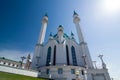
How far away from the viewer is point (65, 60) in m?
40.9

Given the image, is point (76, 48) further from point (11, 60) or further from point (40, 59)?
point (11, 60)

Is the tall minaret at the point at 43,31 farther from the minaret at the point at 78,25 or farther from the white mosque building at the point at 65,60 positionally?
the minaret at the point at 78,25

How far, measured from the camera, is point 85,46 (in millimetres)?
47375

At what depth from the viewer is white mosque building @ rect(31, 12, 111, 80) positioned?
34.9 meters

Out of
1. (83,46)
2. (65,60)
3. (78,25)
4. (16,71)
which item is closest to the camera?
(16,71)

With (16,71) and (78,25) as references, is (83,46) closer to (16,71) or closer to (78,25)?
(78,25)

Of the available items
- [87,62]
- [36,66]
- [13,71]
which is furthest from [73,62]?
[13,71]

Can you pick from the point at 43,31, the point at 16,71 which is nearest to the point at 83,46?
the point at 43,31

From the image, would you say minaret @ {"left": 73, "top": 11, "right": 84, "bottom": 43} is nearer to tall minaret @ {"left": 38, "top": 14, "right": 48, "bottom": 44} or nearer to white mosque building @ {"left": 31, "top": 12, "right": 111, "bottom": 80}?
white mosque building @ {"left": 31, "top": 12, "right": 111, "bottom": 80}

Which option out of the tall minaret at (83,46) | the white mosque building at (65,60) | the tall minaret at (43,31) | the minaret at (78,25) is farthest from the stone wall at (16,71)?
the minaret at (78,25)

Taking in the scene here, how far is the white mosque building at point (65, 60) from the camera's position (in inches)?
1374

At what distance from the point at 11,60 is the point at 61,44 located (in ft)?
142

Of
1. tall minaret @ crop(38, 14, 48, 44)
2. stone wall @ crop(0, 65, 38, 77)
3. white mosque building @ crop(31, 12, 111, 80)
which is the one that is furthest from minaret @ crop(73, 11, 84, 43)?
stone wall @ crop(0, 65, 38, 77)

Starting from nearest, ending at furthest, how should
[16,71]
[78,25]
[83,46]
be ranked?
[16,71], [83,46], [78,25]
